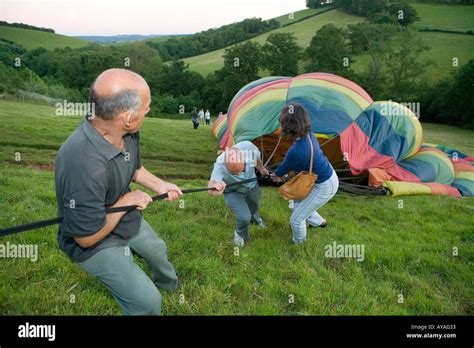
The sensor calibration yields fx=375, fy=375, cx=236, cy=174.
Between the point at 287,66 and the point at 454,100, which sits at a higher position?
the point at 287,66

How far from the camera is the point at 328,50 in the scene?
161 feet

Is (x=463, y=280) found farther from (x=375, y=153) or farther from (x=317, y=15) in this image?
(x=317, y=15)

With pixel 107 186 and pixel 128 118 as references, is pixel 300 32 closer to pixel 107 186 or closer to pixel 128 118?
pixel 128 118

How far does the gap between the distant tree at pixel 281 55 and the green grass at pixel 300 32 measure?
4.47 m

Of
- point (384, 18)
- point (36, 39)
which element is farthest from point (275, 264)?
point (36, 39)

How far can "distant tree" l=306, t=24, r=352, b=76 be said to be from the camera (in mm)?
48375

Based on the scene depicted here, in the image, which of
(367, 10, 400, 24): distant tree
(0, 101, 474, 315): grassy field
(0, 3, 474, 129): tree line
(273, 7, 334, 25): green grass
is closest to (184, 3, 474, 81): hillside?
(273, 7, 334, 25): green grass

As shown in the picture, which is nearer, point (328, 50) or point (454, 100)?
point (454, 100)

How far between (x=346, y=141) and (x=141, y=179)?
5.36m

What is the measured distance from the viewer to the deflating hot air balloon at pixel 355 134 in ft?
25.0

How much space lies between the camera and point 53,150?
33.3 ft

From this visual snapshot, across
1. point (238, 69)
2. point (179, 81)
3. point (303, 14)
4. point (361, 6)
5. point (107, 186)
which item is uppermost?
point (303, 14)

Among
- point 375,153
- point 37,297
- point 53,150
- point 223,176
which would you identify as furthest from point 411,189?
point 53,150

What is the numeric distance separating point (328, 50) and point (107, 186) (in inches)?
2009
